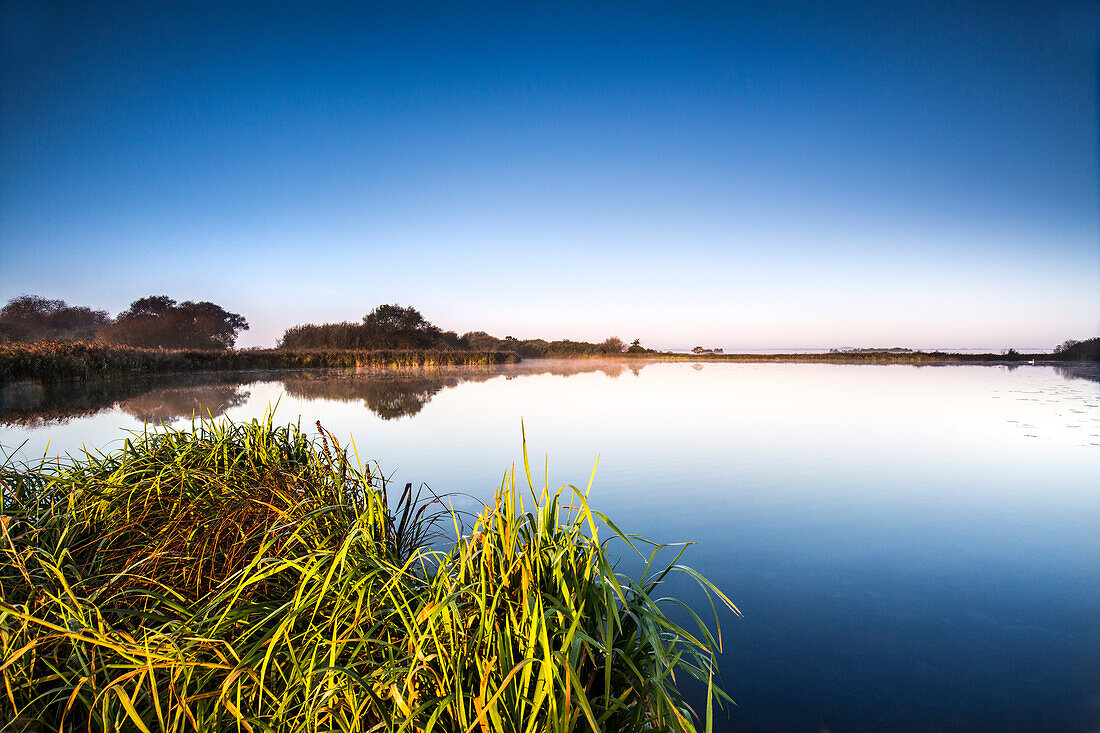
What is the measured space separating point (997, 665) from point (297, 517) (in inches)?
110

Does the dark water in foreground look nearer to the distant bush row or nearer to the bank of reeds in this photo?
the bank of reeds

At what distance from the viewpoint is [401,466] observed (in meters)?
4.81

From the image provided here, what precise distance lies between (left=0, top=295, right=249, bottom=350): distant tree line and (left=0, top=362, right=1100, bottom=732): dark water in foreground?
31.6 metres

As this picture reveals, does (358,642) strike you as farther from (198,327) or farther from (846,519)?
(198,327)

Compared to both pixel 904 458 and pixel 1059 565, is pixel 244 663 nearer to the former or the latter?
pixel 1059 565

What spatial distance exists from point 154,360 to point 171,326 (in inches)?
870

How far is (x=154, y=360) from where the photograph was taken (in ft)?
63.9

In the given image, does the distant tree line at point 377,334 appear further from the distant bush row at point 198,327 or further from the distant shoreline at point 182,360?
the distant shoreline at point 182,360

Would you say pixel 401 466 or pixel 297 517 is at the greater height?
pixel 297 517

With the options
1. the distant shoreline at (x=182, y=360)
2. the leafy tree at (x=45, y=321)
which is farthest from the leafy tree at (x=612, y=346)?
the leafy tree at (x=45, y=321)

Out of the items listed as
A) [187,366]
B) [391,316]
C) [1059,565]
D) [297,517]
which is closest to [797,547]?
[1059,565]

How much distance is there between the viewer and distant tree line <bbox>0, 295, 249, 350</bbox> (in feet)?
106

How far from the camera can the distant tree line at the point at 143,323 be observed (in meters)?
32.2

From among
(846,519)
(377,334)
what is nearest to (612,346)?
(377,334)
